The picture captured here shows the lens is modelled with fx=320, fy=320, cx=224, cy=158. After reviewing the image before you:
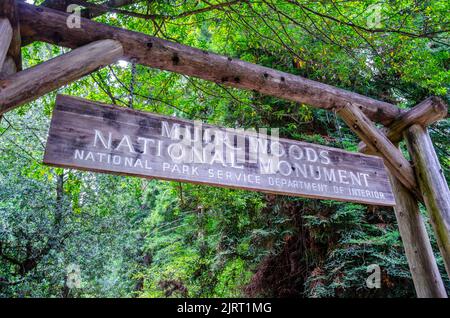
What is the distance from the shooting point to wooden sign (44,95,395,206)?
5.44 feet

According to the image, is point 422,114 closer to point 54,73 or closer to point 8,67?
point 54,73

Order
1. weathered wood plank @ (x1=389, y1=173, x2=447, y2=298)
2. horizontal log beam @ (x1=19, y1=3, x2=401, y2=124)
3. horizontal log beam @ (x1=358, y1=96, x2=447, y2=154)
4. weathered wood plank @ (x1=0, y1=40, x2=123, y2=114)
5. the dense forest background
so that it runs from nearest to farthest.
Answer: weathered wood plank @ (x1=0, y1=40, x2=123, y2=114) → horizontal log beam @ (x1=19, y1=3, x2=401, y2=124) → weathered wood plank @ (x1=389, y1=173, x2=447, y2=298) → horizontal log beam @ (x1=358, y1=96, x2=447, y2=154) → the dense forest background

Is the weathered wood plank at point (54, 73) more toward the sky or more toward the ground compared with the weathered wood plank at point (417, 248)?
more toward the sky

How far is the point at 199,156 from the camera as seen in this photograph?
1.90 m

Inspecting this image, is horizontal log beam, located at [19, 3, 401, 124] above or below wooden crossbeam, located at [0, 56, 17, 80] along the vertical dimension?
above

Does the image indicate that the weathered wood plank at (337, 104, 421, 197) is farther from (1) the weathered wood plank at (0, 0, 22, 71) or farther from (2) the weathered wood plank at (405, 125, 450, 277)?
(1) the weathered wood plank at (0, 0, 22, 71)

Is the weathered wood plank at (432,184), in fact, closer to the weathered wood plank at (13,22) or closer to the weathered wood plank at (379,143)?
the weathered wood plank at (379,143)

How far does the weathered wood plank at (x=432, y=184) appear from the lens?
2490mm

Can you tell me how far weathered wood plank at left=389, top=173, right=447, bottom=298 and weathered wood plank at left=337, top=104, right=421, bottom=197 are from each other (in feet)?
0.32

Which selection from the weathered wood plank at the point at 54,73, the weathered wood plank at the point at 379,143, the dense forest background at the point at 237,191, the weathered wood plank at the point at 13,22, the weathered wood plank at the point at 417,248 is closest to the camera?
the weathered wood plank at the point at 54,73

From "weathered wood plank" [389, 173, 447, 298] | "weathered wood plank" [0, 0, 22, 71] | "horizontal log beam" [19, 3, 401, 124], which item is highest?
"horizontal log beam" [19, 3, 401, 124]

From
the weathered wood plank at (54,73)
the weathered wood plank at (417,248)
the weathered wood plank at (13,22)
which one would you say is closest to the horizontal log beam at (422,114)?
the weathered wood plank at (417,248)

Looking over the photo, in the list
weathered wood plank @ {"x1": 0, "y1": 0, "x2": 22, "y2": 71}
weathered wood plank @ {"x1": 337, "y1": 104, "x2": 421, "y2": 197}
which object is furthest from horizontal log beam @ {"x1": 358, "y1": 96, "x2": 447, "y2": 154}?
weathered wood plank @ {"x1": 0, "y1": 0, "x2": 22, "y2": 71}

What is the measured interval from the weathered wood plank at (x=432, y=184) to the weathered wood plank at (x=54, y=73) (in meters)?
2.52
